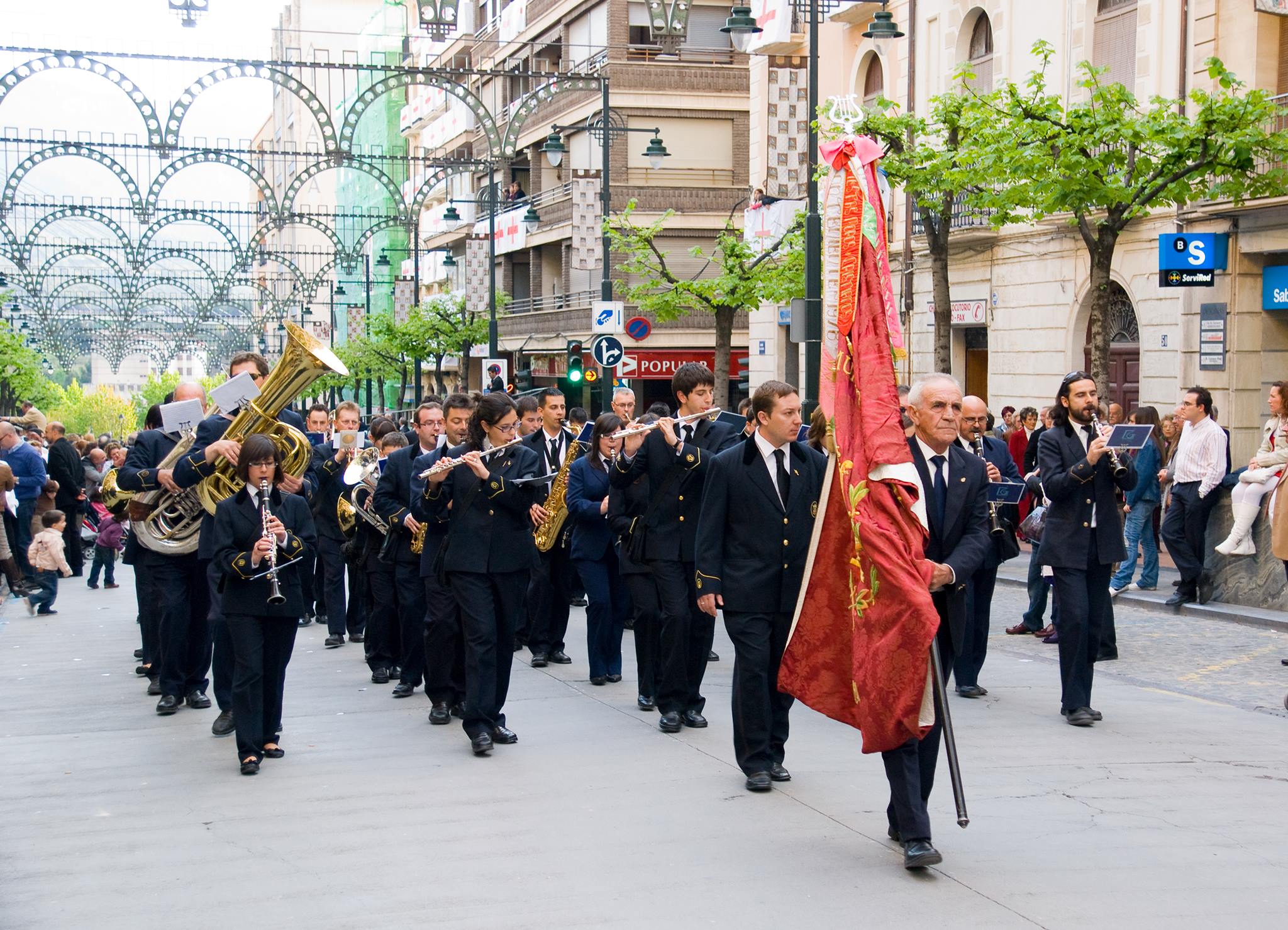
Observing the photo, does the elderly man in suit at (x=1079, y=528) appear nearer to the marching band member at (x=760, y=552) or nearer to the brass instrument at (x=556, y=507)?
the marching band member at (x=760, y=552)

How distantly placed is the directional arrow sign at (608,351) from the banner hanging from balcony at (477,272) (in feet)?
45.9

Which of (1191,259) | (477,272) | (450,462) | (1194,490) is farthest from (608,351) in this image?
(450,462)

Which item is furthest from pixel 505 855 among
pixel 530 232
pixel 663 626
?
pixel 530 232

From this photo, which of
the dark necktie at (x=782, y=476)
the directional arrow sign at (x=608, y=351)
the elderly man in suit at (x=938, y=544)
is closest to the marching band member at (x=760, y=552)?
the dark necktie at (x=782, y=476)

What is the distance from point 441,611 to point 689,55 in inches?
1441

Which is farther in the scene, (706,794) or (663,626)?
(663,626)

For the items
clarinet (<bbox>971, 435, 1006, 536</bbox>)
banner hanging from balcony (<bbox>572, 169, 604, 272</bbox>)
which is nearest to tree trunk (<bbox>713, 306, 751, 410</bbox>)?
banner hanging from balcony (<bbox>572, 169, 604, 272</bbox>)

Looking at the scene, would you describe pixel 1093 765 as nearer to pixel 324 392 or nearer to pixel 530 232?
pixel 530 232

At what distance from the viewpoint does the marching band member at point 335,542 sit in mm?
12727

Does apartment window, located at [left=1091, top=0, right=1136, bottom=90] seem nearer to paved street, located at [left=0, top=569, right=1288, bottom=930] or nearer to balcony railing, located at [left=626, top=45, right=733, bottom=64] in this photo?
paved street, located at [left=0, top=569, right=1288, bottom=930]

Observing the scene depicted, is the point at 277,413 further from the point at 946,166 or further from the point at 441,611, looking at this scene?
the point at 946,166

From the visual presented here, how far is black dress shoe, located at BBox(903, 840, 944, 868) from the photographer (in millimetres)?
5793

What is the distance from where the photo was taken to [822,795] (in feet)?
23.2

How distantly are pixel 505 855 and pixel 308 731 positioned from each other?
3107mm
